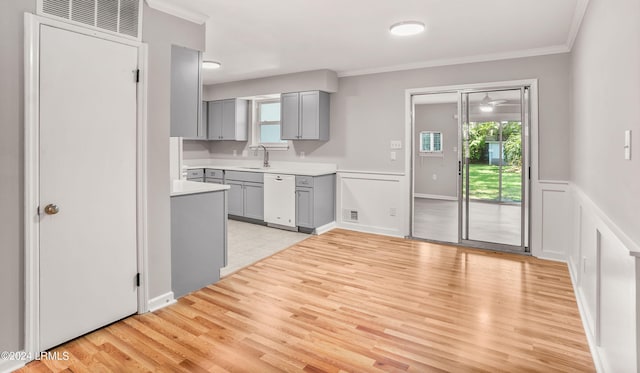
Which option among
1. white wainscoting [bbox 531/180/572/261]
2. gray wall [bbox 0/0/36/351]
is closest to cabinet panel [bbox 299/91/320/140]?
white wainscoting [bbox 531/180/572/261]

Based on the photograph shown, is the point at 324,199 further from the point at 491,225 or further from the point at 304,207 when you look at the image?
the point at 491,225

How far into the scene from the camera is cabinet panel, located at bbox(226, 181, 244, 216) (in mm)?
5926

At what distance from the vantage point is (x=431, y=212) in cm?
695

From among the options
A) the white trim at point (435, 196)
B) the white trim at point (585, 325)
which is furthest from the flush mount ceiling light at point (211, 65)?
the white trim at point (435, 196)

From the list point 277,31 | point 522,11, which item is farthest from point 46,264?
point 522,11

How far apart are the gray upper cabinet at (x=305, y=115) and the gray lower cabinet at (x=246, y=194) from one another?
34.9 inches

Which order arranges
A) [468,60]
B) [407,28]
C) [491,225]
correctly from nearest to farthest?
[407,28] → [468,60] → [491,225]

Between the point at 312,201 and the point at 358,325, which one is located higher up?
the point at 312,201

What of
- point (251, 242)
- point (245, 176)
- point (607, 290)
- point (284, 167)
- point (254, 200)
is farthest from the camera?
point (284, 167)

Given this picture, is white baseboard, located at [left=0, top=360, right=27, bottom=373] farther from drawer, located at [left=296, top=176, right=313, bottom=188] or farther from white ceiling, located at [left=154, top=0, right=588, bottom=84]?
drawer, located at [left=296, top=176, right=313, bottom=188]

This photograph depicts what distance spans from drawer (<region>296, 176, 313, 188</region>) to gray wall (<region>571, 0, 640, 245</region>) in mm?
3170

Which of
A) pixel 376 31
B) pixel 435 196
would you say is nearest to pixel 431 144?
pixel 435 196

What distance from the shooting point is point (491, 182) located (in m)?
4.48

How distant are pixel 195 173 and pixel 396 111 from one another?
3.67 meters
